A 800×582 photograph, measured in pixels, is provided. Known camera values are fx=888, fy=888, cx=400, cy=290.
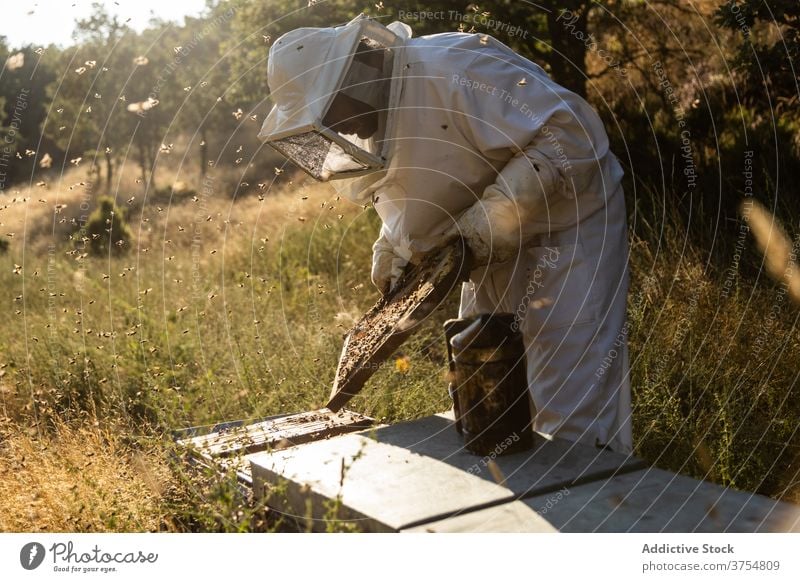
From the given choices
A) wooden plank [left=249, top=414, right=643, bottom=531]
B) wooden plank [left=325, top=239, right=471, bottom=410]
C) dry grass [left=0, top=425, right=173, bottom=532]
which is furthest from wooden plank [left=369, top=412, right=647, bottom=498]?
dry grass [left=0, top=425, right=173, bottom=532]

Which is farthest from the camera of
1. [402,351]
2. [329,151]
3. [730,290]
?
[402,351]

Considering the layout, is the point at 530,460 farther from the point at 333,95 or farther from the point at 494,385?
the point at 333,95

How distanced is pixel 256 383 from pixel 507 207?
2896 mm

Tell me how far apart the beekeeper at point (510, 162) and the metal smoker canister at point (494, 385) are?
64 centimetres

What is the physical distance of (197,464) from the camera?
146 inches

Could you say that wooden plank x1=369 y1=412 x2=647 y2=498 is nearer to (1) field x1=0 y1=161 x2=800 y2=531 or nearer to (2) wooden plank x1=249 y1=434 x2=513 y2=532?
(2) wooden plank x1=249 y1=434 x2=513 y2=532

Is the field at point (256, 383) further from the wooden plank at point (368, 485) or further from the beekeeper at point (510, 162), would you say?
the beekeeper at point (510, 162)

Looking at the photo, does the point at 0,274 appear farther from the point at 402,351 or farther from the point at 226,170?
the point at 226,170

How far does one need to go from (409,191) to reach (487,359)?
4.32ft

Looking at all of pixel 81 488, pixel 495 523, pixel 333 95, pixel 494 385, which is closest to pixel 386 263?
pixel 333 95

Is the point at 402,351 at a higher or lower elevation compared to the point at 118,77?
higher

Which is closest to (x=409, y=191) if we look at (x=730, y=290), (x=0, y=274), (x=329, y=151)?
(x=329, y=151)

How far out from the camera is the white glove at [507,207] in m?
3.56
